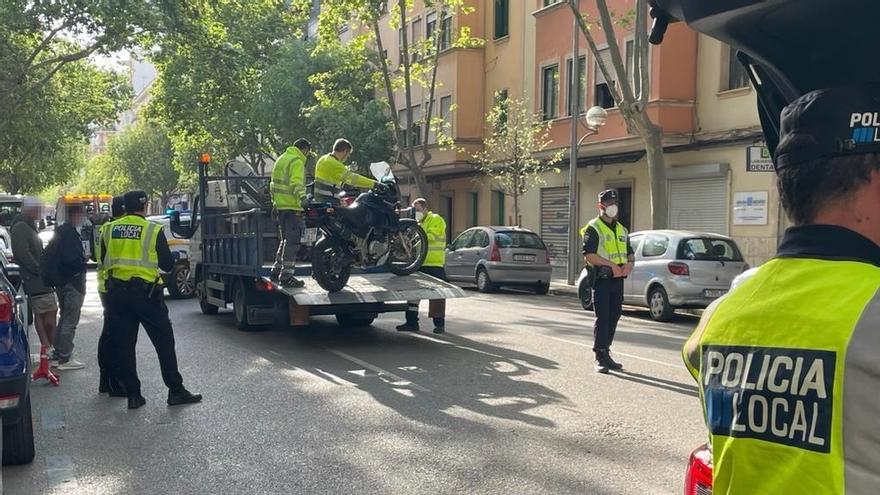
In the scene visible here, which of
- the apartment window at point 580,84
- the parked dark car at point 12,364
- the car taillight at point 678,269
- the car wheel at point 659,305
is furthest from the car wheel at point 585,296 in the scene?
the parked dark car at point 12,364

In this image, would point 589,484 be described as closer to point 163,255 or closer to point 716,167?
point 163,255

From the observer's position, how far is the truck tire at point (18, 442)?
5.53 metres

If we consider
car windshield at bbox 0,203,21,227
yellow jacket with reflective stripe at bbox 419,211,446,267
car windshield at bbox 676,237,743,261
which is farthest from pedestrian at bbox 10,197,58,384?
car windshield at bbox 0,203,21,227

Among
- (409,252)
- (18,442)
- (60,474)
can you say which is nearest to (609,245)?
(409,252)

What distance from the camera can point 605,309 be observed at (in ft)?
28.5

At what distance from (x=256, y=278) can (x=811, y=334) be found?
9991 mm

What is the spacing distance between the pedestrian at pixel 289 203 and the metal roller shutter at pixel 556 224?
53.7 feet

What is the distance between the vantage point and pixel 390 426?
650cm

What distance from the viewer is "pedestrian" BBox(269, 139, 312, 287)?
34.5 feet

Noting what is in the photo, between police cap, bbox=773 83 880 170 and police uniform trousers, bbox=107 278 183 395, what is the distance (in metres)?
6.51

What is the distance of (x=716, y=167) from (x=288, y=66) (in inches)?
714

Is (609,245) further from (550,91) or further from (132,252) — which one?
(550,91)

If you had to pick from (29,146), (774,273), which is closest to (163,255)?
(774,273)

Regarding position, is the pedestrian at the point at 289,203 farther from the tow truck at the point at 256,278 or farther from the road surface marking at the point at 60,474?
the road surface marking at the point at 60,474
